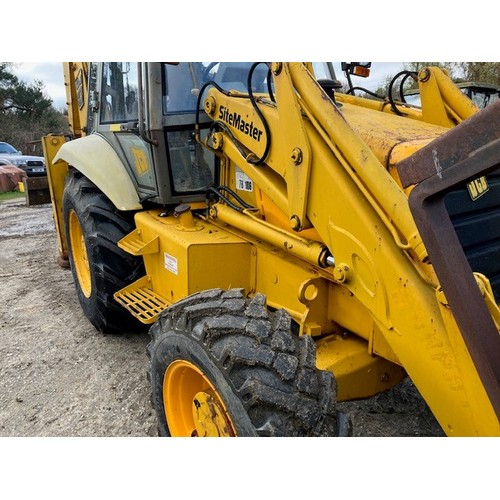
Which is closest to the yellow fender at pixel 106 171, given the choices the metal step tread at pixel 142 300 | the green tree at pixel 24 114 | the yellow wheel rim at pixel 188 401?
the metal step tread at pixel 142 300

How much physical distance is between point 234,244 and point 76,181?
6.40ft

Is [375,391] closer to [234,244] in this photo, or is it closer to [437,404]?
[437,404]

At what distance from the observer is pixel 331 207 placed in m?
2.06

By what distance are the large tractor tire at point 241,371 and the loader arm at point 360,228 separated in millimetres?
329

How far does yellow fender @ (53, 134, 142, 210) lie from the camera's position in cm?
350

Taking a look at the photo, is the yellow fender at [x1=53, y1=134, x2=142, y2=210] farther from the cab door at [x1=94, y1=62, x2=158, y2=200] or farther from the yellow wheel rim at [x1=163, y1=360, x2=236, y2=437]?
the yellow wheel rim at [x1=163, y1=360, x2=236, y2=437]

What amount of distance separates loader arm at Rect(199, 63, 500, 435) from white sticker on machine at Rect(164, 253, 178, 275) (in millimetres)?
505

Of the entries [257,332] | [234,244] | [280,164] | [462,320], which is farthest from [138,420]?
[462,320]

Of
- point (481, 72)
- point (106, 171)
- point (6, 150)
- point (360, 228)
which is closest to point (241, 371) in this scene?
point (360, 228)

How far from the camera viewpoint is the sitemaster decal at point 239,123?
2.52 metres

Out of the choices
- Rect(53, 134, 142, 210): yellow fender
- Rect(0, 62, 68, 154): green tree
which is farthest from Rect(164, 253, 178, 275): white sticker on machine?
Rect(0, 62, 68, 154): green tree

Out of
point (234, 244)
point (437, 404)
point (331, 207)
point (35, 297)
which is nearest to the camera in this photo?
point (437, 404)

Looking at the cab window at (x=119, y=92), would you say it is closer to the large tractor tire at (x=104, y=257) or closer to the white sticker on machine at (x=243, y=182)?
the large tractor tire at (x=104, y=257)

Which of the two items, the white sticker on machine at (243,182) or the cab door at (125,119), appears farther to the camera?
the cab door at (125,119)
